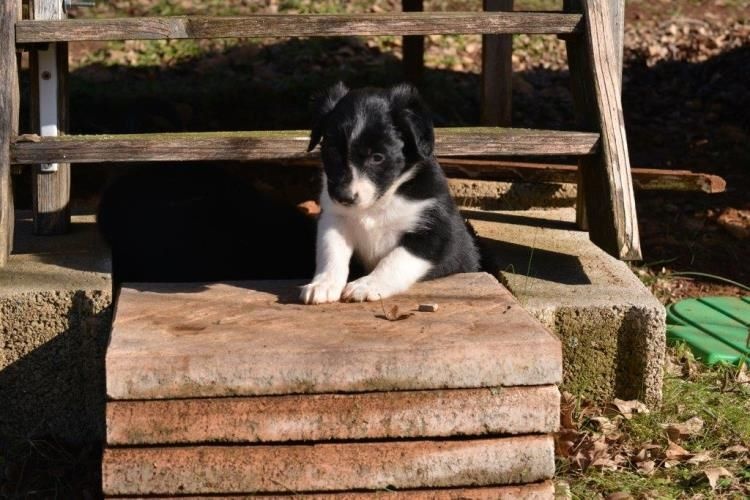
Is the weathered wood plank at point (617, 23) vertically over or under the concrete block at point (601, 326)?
over

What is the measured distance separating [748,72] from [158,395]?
7.52 metres

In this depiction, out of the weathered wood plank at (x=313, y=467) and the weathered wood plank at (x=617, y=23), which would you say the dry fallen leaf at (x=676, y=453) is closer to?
the weathered wood plank at (x=313, y=467)

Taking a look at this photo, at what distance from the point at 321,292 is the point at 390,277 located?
0.97ft

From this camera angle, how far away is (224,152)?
4.65 metres

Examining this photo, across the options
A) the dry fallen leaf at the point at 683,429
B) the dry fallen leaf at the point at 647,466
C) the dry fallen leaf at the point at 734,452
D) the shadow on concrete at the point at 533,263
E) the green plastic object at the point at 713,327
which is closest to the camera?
the dry fallen leaf at the point at 647,466

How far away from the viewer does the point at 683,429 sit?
426 cm

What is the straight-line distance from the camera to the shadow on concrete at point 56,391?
4.16 metres

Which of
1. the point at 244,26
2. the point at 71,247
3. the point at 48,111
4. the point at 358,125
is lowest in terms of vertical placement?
the point at 71,247

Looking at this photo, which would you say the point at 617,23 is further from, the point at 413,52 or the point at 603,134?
the point at 413,52

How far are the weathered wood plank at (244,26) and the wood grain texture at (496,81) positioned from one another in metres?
1.18

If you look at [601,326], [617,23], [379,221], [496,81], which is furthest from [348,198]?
[496,81]

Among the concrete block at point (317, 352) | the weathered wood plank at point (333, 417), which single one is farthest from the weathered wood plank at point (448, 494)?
the concrete block at point (317, 352)

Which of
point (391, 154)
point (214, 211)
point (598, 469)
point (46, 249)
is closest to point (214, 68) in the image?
point (214, 211)

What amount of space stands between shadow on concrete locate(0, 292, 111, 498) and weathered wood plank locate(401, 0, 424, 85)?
3.96 metres
